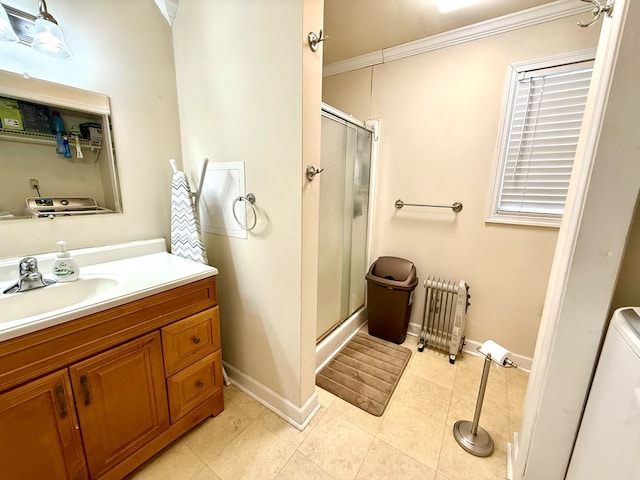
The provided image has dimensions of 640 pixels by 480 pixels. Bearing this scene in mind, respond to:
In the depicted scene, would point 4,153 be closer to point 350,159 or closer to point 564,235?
point 350,159

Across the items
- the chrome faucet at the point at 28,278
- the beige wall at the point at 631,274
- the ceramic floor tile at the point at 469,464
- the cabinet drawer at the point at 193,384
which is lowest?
the ceramic floor tile at the point at 469,464

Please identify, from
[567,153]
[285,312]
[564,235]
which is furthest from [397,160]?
[285,312]

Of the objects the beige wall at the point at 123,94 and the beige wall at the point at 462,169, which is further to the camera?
the beige wall at the point at 462,169

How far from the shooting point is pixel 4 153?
3.55 ft

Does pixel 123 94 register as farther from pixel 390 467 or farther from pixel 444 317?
pixel 444 317

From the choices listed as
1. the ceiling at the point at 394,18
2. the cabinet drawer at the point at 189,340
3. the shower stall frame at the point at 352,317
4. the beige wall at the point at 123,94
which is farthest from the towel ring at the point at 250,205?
the ceiling at the point at 394,18

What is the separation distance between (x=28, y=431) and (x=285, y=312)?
945 millimetres

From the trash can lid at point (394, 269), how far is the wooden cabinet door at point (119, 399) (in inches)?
64.3

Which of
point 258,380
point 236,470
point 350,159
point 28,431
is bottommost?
point 236,470

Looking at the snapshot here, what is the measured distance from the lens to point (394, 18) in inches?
63.7

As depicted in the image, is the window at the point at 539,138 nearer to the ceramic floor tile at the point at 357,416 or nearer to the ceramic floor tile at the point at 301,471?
the ceramic floor tile at the point at 357,416

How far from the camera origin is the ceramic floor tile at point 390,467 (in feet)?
3.76

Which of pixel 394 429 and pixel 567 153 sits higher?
pixel 567 153

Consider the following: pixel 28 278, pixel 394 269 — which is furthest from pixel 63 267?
pixel 394 269
